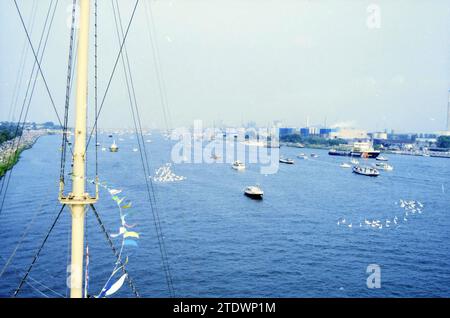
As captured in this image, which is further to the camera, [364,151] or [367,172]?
[364,151]

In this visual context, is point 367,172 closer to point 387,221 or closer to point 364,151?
point 387,221

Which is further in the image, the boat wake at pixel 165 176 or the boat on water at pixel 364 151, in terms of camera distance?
the boat on water at pixel 364 151

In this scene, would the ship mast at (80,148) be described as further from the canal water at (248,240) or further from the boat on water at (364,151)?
the boat on water at (364,151)

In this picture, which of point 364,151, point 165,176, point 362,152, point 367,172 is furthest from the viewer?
point 362,152

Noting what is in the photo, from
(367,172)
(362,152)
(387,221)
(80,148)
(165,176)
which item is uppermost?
(80,148)

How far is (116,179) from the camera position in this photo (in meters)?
11.6

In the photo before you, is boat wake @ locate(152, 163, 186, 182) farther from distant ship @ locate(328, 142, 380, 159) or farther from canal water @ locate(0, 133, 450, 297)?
distant ship @ locate(328, 142, 380, 159)

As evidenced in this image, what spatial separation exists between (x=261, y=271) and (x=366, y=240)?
2.47 m

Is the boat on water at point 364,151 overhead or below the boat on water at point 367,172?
overhead

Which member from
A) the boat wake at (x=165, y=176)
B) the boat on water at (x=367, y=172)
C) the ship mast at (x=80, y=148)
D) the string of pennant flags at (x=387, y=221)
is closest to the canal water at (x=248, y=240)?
the string of pennant flags at (x=387, y=221)

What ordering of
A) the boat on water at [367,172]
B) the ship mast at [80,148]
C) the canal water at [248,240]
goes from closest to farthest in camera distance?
the ship mast at [80,148] → the canal water at [248,240] → the boat on water at [367,172]

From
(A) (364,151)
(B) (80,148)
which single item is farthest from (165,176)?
(A) (364,151)

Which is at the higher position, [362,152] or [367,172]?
[362,152]

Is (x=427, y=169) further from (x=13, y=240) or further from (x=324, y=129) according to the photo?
(x=324, y=129)
